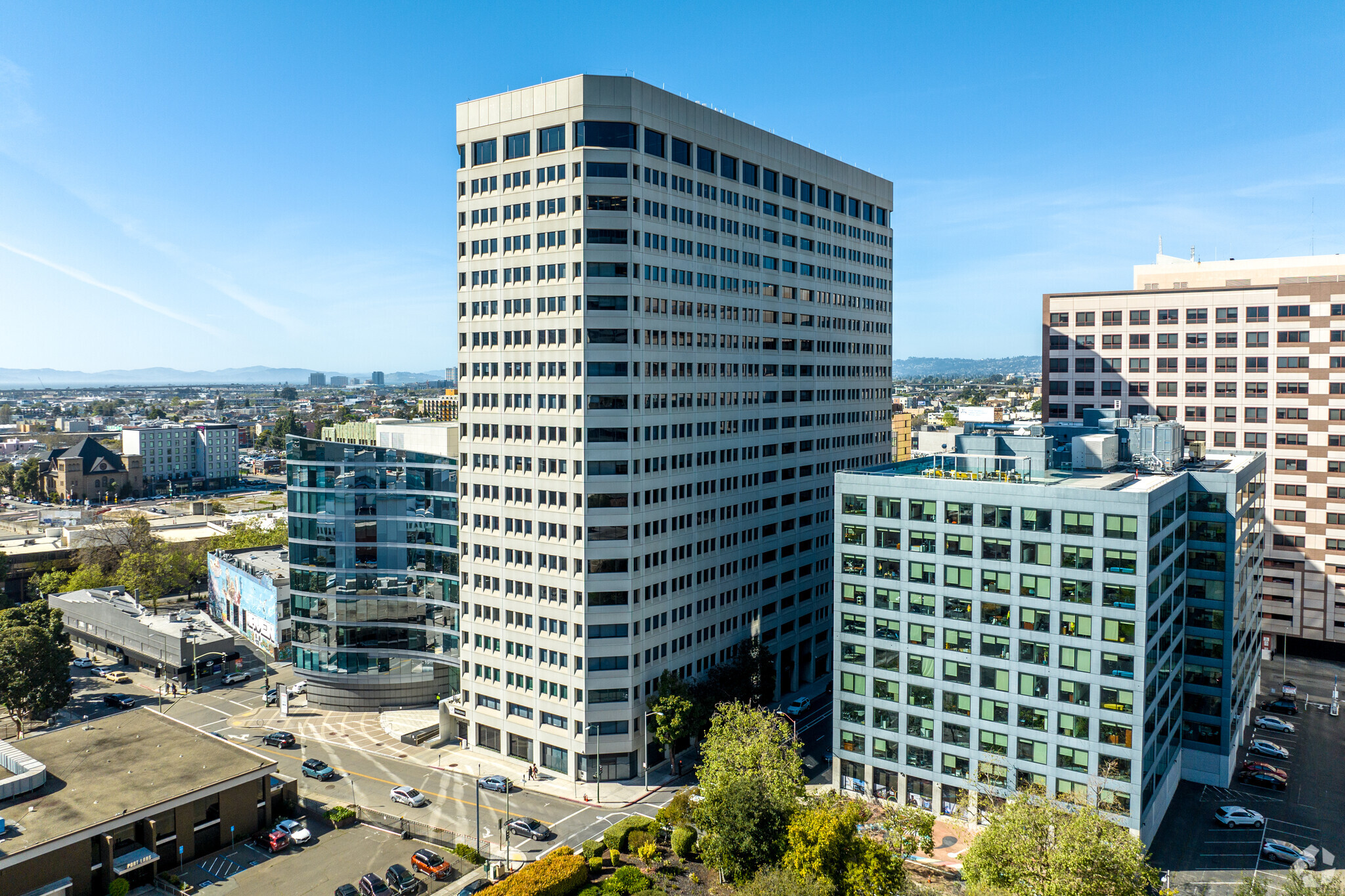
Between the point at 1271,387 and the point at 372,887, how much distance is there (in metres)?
129

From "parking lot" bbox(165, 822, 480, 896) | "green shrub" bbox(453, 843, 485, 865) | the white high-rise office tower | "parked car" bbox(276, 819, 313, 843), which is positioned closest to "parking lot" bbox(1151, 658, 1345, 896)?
the white high-rise office tower

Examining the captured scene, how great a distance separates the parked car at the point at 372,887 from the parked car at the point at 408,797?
13319 millimetres

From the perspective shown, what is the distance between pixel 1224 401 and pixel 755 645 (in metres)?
80.4

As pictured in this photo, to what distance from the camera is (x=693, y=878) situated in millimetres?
66250

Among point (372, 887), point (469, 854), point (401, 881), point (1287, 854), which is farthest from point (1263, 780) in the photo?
point (372, 887)

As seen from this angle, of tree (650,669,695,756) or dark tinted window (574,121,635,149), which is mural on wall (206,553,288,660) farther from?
dark tinted window (574,121,635,149)

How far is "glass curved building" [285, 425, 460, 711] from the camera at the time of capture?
10406 centimetres

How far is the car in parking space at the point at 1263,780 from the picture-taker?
81062 mm

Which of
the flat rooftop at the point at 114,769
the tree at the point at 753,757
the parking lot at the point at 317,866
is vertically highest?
the tree at the point at 753,757

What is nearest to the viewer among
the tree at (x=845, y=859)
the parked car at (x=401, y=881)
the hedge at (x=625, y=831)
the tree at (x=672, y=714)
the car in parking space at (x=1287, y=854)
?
the tree at (x=845, y=859)

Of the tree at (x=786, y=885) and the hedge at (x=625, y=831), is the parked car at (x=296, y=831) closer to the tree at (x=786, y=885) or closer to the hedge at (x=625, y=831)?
the hedge at (x=625, y=831)

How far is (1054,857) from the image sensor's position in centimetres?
5138

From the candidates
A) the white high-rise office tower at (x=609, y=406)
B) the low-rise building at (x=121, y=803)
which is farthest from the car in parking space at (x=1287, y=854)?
the low-rise building at (x=121, y=803)

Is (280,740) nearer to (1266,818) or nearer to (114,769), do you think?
(114,769)
